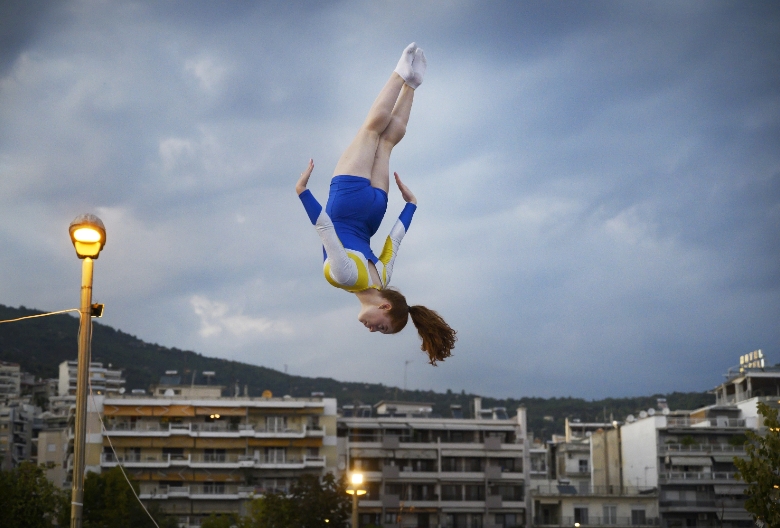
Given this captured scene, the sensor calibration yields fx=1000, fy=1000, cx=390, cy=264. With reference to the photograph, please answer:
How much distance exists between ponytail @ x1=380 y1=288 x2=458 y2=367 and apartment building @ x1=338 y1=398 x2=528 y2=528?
48760 mm

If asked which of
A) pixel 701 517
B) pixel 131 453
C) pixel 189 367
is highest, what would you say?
pixel 189 367

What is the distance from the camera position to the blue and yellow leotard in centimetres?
823

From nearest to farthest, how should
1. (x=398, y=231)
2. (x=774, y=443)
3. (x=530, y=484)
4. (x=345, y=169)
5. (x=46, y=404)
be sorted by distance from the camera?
(x=345, y=169), (x=398, y=231), (x=774, y=443), (x=530, y=484), (x=46, y=404)

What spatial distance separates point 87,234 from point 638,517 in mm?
55161

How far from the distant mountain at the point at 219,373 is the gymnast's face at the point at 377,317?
104 metres

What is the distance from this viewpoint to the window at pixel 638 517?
58688 mm

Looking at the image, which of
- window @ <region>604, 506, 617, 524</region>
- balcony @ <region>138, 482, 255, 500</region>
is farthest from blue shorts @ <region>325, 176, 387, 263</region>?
window @ <region>604, 506, 617, 524</region>

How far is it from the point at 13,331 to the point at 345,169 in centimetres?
13058

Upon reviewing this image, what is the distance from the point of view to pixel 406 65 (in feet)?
29.5

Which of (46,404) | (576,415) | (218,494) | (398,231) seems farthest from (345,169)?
(576,415)

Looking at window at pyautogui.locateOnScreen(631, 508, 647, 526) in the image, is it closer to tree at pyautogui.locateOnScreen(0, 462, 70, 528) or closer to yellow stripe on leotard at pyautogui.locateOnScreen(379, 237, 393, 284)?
tree at pyautogui.locateOnScreen(0, 462, 70, 528)

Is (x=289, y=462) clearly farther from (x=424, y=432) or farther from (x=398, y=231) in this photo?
(x=398, y=231)

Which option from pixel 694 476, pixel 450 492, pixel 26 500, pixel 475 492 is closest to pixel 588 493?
pixel 694 476

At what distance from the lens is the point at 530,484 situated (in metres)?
64.6
